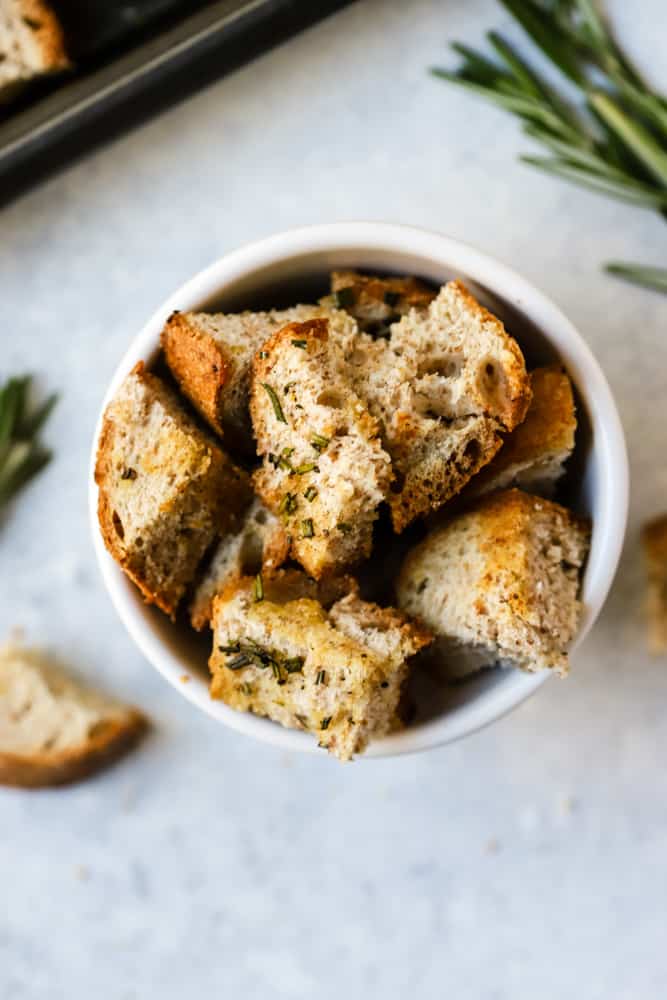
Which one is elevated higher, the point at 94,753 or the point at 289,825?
the point at 94,753

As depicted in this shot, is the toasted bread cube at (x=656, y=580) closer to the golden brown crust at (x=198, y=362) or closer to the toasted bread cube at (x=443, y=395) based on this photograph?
the toasted bread cube at (x=443, y=395)

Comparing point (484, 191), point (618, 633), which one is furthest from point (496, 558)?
point (484, 191)

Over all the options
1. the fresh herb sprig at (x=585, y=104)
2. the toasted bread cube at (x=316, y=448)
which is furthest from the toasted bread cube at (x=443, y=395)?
the fresh herb sprig at (x=585, y=104)

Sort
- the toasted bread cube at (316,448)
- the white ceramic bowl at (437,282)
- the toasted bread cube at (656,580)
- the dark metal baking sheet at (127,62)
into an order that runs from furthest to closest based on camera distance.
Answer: the toasted bread cube at (656,580) < the dark metal baking sheet at (127,62) < the white ceramic bowl at (437,282) < the toasted bread cube at (316,448)

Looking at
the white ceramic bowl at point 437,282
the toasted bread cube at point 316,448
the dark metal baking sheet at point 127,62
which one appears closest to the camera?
the toasted bread cube at point 316,448

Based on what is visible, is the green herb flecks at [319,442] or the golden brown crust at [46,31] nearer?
the green herb flecks at [319,442]

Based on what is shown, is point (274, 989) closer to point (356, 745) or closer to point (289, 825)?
point (289, 825)

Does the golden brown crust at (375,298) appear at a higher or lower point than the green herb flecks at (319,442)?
higher
